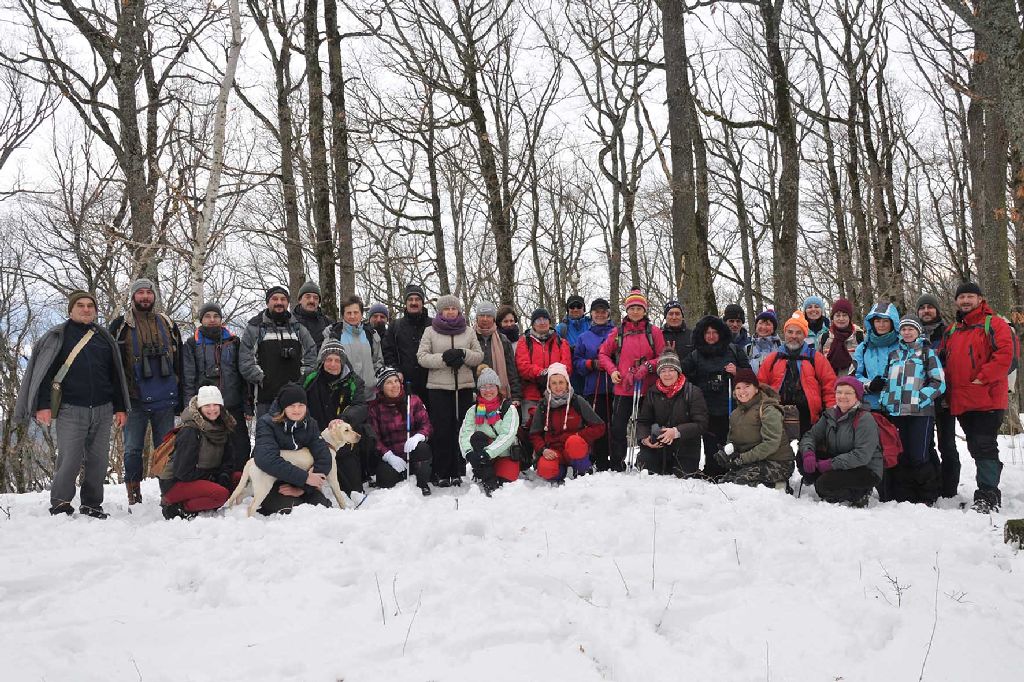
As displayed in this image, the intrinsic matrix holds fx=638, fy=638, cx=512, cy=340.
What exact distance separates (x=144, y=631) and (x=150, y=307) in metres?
3.87

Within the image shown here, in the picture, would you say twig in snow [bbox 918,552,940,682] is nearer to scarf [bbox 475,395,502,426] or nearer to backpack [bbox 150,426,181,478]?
scarf [bbox 475,395,502,426]

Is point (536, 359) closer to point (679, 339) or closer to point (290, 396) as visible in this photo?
point (679, 339)

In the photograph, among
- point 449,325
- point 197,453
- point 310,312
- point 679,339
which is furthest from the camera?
point 679,339

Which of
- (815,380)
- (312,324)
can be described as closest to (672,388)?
(815,380)

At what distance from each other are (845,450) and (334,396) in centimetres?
509

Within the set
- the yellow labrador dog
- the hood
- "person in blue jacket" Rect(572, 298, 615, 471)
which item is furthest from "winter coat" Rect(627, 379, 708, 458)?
the yellow labrador dog

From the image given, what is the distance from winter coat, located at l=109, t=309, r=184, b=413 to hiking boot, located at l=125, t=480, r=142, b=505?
0.74 meters

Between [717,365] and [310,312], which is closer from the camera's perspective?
[717,365]

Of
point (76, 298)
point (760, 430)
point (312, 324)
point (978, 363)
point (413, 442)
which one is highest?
point (76, 298)

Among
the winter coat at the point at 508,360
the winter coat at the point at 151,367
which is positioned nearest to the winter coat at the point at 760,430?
the winter coat at the point at 508,360

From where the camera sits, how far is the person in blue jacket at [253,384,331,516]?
18.6 ft

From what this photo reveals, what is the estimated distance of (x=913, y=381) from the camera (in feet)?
19.7

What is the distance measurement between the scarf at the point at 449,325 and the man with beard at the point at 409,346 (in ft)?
1.24

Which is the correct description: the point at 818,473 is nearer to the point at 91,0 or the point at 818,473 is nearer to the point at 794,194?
the point at 794,194
